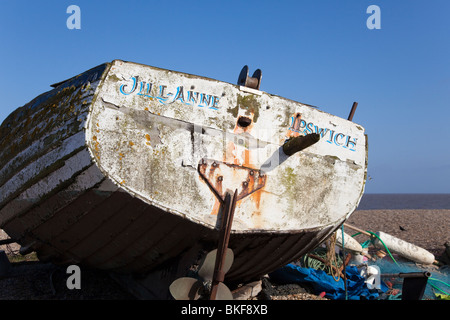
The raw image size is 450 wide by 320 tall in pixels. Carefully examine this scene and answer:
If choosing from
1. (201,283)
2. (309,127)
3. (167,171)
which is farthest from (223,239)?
(309,127)

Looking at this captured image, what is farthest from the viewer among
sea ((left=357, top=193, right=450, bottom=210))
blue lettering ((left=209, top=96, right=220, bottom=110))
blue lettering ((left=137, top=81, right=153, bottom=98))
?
sea ((left=357, top=193, right=450, bottom=210))

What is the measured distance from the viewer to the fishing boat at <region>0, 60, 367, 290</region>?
3.08 meters

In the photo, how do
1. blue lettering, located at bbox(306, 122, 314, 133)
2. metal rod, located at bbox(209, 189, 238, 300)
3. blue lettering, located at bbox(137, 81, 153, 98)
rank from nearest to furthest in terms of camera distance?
metal rod, located at bbox(209, 189, 238, 300), blue lettering, located at bbox(137, 81, 153, 98), blue lettering, located at bbox(306, 122, 314, 133)

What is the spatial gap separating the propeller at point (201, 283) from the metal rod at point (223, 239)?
4cm

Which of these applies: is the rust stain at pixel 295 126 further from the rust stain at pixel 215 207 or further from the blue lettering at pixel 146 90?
the blue lettering at pixel 146 90

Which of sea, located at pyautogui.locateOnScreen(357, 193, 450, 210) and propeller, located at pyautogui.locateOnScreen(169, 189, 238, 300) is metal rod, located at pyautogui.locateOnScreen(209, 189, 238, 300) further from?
sea, located at pyautogui.locateOnScreen(357, 193, 450, 210)

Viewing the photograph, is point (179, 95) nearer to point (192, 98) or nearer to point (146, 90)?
point (192, 98)

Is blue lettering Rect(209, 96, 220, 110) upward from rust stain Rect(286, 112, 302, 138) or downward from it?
upward

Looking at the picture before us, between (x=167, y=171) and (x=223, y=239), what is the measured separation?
0.67 m

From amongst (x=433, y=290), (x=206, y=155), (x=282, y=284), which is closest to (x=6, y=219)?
(x=206, y=155)

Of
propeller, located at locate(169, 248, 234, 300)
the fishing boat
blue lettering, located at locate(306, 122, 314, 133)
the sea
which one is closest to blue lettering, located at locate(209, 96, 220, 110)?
the fishing boat

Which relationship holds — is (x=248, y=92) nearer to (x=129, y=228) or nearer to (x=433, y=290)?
(x=129, y=228)

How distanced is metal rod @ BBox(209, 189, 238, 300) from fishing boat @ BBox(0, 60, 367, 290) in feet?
0.26

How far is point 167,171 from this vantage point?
3.14 m
